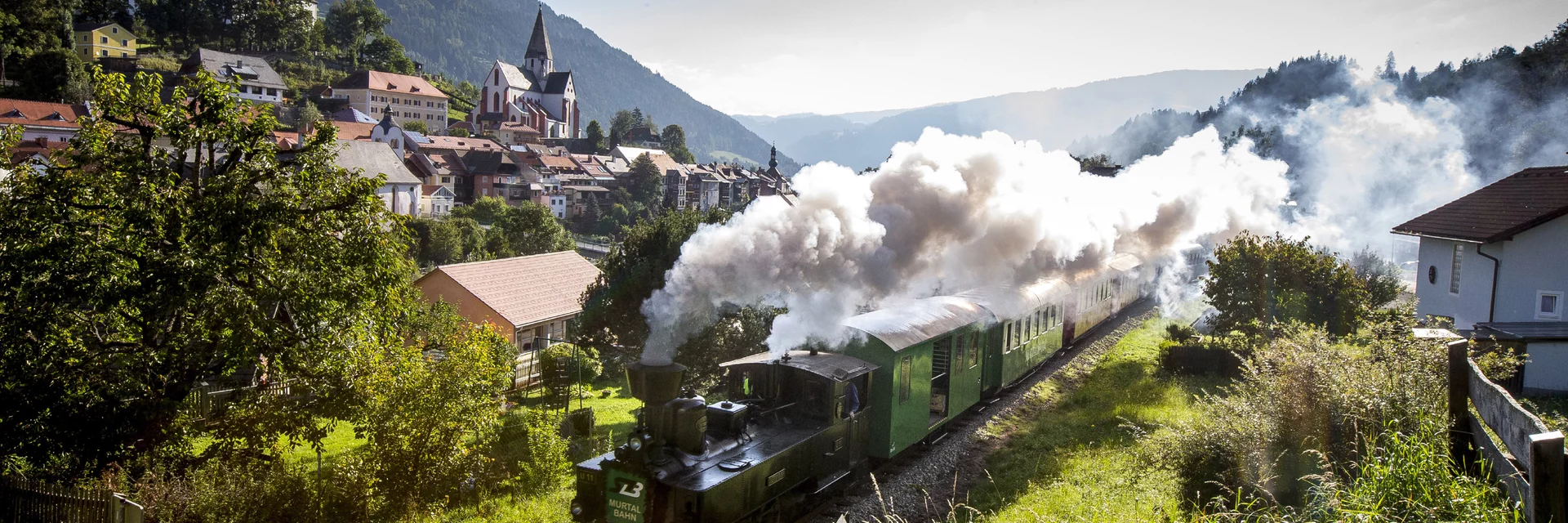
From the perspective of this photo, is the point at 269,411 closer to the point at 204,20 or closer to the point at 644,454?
the point at 644,454

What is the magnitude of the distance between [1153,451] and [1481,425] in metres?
7.05

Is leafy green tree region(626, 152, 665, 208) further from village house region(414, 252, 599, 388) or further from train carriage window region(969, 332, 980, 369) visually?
train carriage window region(969, 332, 980, 369)

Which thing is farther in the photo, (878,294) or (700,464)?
(878,294)

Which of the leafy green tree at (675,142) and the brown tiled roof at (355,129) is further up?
the leafy green tree at (675,142)

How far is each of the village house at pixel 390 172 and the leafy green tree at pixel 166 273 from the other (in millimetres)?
50182

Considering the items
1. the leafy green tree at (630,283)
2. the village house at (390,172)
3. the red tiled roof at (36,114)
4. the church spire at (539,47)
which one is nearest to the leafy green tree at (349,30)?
the church spire at (539,47)

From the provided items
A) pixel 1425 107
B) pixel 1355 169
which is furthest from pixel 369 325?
pixel 1425 107

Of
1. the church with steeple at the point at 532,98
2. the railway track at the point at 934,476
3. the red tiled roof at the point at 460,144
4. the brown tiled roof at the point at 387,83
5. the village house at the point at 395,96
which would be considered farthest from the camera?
the church with steeple at the point at 532,98

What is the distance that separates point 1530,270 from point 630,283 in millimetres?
22299

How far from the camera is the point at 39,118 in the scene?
215 ft

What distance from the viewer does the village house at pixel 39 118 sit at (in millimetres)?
64000

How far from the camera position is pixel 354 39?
121062mm

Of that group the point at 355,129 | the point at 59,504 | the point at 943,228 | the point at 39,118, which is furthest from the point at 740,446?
the point at 355,129

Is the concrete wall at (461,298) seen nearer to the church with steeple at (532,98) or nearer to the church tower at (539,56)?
the church with steeple at (532,98)
